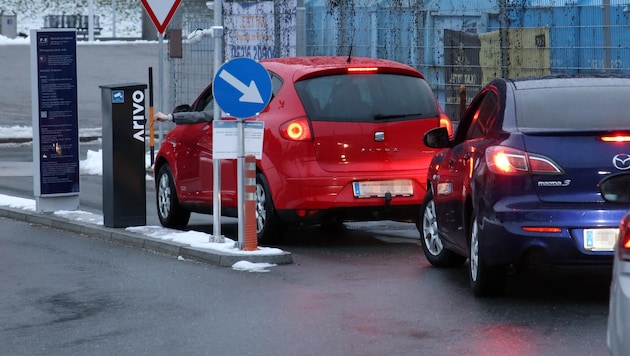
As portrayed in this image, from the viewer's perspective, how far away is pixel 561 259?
9.10m

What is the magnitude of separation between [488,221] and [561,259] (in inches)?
21.3

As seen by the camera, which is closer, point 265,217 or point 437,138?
point 437,138

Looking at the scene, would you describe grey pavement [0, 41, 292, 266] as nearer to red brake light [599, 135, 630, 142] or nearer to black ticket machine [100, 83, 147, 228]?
black ticket machine [100, 83, 147, 228]

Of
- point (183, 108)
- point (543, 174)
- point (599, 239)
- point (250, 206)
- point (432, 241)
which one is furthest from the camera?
point (183, 108)

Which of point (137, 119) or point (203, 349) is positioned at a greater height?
point (137, 119)

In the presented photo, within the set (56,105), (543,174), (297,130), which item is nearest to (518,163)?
(543,174)

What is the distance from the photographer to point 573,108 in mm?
9688

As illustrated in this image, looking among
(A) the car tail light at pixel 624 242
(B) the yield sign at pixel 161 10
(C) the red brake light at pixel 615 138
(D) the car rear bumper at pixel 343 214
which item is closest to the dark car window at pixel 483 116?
(C) the red brake light at pixel 615 138

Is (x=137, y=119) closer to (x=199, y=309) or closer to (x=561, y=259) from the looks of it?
(x=199, y=309)

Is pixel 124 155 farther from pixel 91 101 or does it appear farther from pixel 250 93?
pixel 91 101

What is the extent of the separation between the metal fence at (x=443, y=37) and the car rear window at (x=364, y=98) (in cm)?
429

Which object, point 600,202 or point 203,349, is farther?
point 600,202

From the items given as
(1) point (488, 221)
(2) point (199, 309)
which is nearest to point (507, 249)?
(1) point (488, 221)

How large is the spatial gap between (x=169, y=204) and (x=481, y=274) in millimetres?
5859
